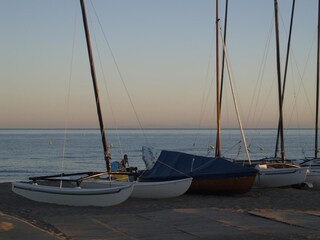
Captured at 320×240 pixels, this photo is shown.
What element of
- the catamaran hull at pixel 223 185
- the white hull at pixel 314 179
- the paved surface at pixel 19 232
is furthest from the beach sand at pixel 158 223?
the white hull at pixel 314 179

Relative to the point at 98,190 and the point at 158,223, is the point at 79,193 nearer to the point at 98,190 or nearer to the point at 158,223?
the point at 98,190

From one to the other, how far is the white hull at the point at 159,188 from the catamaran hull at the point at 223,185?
A: 1404 millimetres

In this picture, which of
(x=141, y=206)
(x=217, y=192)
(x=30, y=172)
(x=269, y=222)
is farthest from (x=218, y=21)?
(x=30, y=172)

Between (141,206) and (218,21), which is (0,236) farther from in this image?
(218,21)

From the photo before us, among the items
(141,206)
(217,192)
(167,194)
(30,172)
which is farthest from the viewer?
(30,172)

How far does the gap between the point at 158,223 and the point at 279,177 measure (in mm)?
10585

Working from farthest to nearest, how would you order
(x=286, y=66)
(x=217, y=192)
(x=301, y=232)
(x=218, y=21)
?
(x=286, y=66), (x=218, y=21), (x=217, y=192), (x=301, y=232)

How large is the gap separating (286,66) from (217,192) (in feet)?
54.9

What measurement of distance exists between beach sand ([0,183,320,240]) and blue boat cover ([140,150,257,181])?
2141mm

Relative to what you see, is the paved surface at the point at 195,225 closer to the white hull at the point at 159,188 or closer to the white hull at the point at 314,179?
the white hull at the point at 159,188

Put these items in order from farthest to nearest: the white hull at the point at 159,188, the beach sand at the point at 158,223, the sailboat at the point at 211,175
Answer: the sailboat at the point at 211,175 → the white hull at the point at 159,188 → the beach sand at the point at 158,223

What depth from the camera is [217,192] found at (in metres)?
19.8

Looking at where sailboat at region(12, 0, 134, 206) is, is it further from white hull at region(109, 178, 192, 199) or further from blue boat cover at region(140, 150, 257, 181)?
blue boat cover at region(140, 150, 257, 181)

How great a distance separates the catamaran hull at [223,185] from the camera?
1941 cm
